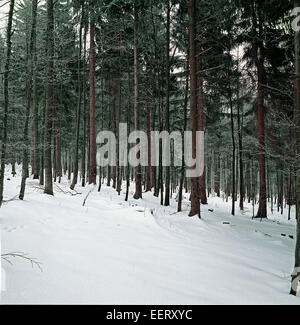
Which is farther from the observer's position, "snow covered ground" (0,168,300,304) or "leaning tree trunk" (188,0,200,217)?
"leaning tree trunk" (188,0,200,217)

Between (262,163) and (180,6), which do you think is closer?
(180,6)

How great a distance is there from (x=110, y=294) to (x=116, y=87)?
643 inches

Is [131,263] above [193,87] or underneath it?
underneath

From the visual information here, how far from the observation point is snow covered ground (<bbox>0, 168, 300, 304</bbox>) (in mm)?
2824

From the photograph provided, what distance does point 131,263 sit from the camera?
12.3 ft

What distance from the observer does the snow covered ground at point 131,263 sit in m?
2.82

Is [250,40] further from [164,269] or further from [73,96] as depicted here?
[73,96]

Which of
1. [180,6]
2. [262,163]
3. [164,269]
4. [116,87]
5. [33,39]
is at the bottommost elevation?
[164,269]

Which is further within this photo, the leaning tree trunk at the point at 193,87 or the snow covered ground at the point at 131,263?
the leaning tree trunk at the point at 193,87

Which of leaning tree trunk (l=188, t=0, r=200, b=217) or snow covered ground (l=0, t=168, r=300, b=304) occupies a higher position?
leaning tree trunk (l=188, t=0, r=200, b=217)

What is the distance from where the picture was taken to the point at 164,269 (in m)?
3.67

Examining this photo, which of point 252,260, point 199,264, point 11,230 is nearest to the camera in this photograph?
point 199,264

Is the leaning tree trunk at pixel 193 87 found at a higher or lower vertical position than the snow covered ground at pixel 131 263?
higher

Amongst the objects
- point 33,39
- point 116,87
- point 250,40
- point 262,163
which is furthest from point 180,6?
point 262,163
